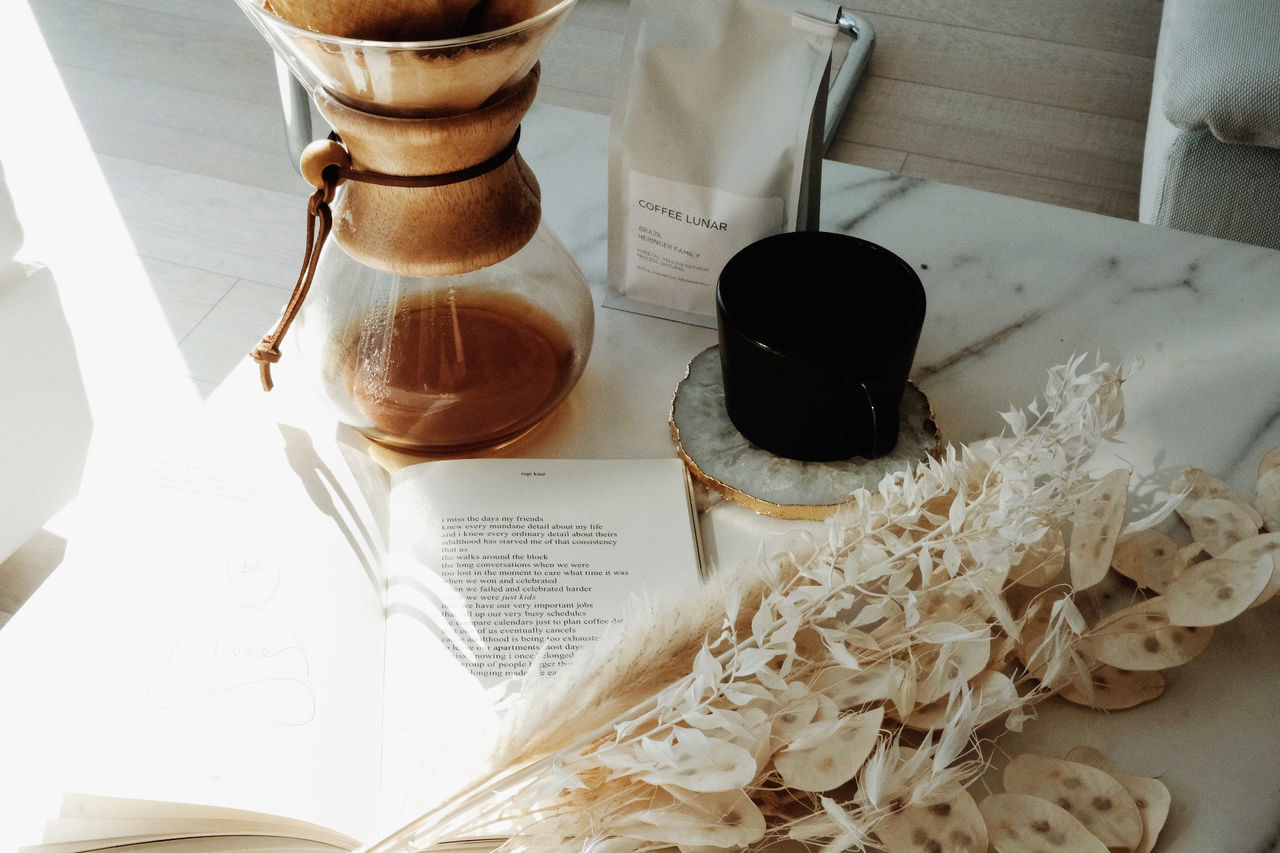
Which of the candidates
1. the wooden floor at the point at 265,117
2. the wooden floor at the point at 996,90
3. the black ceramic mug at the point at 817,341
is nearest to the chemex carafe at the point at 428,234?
the black ceramic mug at the point at 817,341

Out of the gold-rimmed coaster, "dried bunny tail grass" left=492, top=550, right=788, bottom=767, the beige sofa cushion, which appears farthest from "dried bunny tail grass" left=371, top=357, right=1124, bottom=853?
the beige sofa cushion

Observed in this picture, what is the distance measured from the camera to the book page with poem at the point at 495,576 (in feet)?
1.74

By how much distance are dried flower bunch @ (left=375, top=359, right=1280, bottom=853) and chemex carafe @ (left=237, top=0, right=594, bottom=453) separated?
23 centimetres

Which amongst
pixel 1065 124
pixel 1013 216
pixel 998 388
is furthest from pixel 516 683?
pixel 1065 124

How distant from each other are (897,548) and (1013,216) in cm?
51

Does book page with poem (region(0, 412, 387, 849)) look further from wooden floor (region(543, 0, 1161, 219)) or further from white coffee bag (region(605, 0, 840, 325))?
wooden floor (region(543, 0, 1161, 219))

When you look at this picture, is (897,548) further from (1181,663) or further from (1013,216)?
(1013,216)

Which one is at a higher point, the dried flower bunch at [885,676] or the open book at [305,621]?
the dried flower bunch at [885,676]

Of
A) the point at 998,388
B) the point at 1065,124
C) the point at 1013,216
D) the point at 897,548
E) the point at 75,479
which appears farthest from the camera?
the point at 1065,124

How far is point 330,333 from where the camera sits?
0.64m

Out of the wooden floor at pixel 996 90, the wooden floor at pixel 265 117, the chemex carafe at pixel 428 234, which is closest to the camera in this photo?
the chemex carafe at pixel 428 234

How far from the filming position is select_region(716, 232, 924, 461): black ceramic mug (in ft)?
1.94

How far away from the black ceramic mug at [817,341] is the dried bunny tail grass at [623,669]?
14 cm

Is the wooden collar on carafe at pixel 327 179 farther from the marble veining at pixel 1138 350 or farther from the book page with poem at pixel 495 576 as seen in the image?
the marble veining at pixel 1138 350
